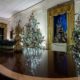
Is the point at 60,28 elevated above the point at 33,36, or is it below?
above

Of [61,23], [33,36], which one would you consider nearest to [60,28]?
[61,23]

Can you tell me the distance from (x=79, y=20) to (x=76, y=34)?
0.71 meters

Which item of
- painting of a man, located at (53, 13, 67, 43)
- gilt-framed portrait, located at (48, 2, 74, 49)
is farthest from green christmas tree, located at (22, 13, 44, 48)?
painting of a man, located at (53, 13, 67, 43)

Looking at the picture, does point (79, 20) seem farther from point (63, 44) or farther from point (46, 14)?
point (46, 14)

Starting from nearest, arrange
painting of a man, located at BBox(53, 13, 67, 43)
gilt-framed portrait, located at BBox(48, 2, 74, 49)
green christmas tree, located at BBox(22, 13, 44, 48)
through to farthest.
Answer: gilt-framed portrait, located at BBox(48, 2, 74, 49), painting of a man, located at BBox(53, 13, 67, 43), green christmas tree, located at BBox(22, 13, 44, 48)

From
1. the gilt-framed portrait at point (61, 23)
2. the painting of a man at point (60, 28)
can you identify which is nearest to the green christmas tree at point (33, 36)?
the gilt-framed portrait at point (61, 23)

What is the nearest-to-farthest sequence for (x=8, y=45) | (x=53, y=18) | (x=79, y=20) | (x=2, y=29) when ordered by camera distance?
1. (x=8, y=45)
2. (x=79, y=20)
3. (x=53, y=18)
4. (x=2, y=29)

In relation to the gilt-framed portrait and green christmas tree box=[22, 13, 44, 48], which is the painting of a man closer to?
the gilt-framed portrait

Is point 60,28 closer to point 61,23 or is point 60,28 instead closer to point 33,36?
point 61,23

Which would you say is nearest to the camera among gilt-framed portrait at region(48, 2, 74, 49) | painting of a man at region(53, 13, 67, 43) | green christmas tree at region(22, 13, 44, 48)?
gilt-framed portrait at region(48, 2, 74, 49)

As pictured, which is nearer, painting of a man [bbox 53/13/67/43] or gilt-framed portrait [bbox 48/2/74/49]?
gilt-framed portrait [bbox 48/2/74/49]

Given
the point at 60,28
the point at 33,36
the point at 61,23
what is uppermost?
the point at 61,23

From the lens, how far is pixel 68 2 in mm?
5523

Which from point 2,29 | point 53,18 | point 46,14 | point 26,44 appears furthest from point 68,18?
point 2,29
